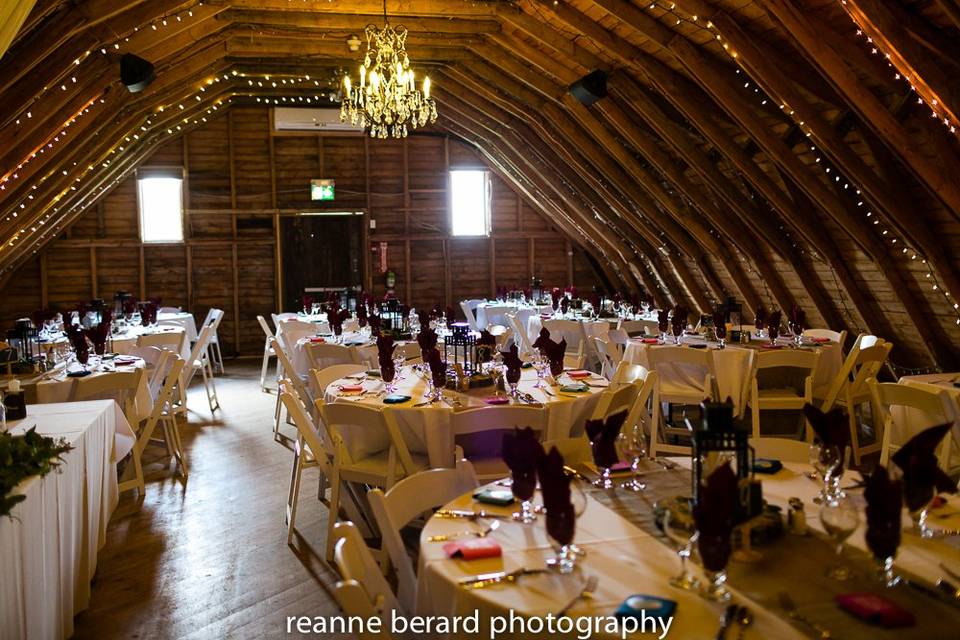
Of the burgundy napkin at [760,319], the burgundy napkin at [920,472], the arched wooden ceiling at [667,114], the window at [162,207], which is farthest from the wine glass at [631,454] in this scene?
the window at [162,207]

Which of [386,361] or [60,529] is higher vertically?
[386,361]

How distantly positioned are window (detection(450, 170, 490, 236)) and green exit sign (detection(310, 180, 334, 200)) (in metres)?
2.29

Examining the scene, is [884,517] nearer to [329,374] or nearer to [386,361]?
[386,361]

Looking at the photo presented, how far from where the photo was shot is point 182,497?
235 inches

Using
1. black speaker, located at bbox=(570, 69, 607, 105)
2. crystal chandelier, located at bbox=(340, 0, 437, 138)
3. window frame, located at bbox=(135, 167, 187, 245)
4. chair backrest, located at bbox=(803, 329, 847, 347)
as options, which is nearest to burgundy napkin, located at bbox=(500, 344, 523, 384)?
crystal chandelier, located at bbox=(340, 0, 437, 138)

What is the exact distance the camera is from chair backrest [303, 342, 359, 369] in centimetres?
737

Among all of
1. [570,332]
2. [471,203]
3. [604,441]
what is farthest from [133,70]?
[471,203]

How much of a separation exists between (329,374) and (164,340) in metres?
3.84

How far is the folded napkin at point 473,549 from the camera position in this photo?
2346 millimetres

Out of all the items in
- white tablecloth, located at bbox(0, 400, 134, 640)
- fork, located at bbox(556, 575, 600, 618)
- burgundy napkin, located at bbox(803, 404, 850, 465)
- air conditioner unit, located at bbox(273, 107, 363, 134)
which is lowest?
white tablecloth, located at bbox(0, 400, 134, 640)

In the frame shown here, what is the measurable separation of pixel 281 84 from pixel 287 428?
681 cm

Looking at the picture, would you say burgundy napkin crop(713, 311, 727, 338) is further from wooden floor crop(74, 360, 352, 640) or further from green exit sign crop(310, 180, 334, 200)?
green exit sign crop(310, 180, 334, 200)

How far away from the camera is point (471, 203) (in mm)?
15383

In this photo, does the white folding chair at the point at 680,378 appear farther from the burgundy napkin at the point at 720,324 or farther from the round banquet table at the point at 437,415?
the round banquet table at the point at 437,415
